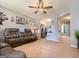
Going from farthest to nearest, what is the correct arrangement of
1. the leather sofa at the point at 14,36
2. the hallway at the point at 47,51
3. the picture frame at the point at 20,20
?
the leather sofa at the point at 14,36 → the picture frame at the point at 20,20 → the hallway at the point at 47,51

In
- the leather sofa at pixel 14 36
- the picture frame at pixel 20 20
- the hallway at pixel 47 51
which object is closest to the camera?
the hallway at pixel 47 51

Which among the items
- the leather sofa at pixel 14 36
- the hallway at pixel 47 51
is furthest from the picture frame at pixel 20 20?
the hallway at pixel 47 51

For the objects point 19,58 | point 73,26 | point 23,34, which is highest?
point 73,26

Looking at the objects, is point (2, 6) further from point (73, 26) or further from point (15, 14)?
point (73, 26)

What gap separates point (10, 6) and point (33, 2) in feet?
4.18

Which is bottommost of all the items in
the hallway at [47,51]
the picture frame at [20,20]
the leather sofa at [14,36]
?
the hallway at [47,51]

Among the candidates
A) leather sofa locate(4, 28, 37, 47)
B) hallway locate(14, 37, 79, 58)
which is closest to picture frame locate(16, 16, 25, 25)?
leather sofa locate(4, 28, 37, 47)

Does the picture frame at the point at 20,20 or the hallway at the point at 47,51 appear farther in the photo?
the picture frame at the point at 20,20

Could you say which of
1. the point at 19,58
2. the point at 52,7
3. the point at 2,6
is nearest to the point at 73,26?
the point at 52,7

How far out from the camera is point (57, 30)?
24.9ft

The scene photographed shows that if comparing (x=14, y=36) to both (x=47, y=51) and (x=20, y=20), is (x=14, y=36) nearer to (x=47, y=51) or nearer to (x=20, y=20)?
(x=20, y=20)

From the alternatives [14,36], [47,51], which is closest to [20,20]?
[14,36]

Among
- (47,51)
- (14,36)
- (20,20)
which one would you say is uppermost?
(20,20)

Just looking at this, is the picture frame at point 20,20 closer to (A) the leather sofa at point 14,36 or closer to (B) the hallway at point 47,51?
(A) the leather sofa at point 14,36
